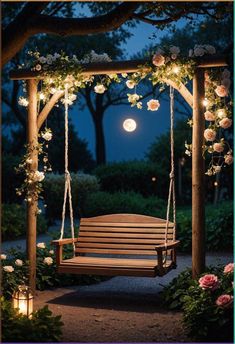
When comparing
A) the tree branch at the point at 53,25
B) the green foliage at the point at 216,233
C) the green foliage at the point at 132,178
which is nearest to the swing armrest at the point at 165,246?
the tree branch at the point at 53,25

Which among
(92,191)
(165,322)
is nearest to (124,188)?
(92,191)

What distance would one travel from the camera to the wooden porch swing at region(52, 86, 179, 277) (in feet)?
19.1

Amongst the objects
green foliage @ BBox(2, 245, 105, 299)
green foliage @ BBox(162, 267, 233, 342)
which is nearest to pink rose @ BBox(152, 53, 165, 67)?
green foliage @ BBox(162, 267, 233, 342)

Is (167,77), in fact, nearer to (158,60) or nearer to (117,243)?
(158,60)

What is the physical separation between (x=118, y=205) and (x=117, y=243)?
7141 millimetres

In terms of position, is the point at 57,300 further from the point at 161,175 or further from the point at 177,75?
the point at 161,175

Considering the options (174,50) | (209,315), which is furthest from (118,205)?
(209,315)

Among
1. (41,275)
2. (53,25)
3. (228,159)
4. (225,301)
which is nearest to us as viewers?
(225,301)

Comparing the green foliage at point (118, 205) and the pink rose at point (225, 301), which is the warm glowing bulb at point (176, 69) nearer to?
the pink rose at point (225, 301)

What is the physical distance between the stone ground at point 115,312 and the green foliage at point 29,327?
9.8 inches

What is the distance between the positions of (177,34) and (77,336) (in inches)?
706

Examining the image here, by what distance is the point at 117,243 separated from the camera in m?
6.56

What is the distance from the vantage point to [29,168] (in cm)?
637

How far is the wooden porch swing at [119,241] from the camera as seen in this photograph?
19.1 feet
